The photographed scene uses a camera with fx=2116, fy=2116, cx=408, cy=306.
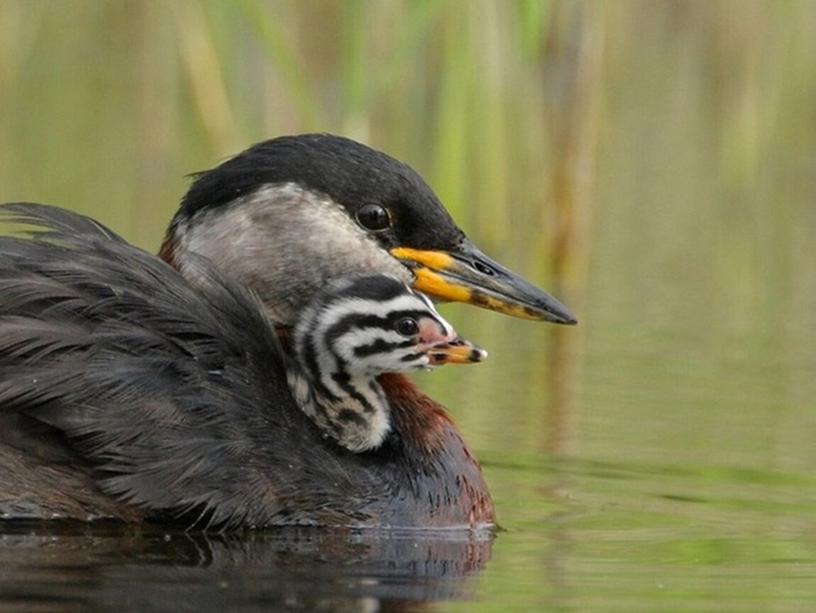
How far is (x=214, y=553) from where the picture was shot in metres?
6.07

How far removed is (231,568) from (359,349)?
1.03 m

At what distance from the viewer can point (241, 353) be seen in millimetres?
6598

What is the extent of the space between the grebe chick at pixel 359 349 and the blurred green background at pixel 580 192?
631 mm

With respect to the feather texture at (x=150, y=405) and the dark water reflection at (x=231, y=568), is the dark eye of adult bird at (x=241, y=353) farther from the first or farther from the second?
the dark water reflection at (x=231, y=568)

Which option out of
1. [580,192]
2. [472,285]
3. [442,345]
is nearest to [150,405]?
[442,345]

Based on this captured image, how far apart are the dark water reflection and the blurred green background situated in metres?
0.22

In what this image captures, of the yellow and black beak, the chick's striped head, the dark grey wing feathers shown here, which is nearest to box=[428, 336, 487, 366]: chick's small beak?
the chick's striped head

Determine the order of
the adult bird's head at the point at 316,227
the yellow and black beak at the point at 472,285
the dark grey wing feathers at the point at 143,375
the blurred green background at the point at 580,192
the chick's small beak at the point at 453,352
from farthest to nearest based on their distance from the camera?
the yellow and black beak at the point at 472,285
the adult bird's head at the point at 316,227
the blurred green background at the point at 580,192
the chick's small beak at the point at 453,352
the dark grey wing feathers at the point at 143,375

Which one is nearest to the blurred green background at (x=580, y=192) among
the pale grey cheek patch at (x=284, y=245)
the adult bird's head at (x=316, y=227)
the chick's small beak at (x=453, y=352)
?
the chick's small beak at (x=453, y=352)

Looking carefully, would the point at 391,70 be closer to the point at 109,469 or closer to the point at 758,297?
the point at 758,297

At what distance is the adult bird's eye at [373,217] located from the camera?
7328mm

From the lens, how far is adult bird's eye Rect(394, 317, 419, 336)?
664cm

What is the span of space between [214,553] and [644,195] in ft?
35.1

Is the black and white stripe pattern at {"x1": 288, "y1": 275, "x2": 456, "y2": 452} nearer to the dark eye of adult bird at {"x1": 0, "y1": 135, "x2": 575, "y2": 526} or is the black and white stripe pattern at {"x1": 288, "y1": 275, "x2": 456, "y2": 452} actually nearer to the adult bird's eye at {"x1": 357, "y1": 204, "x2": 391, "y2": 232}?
the dark eye of adult bird at {"x1": 0, "y1": 135, "x2": 575, "y2": 526}
